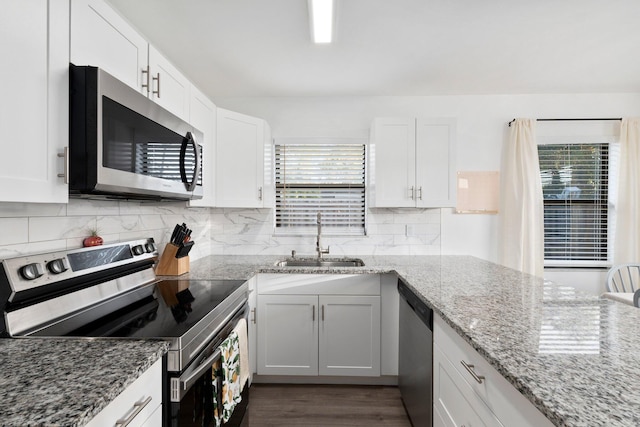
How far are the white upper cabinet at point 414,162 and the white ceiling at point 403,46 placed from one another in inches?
15.9

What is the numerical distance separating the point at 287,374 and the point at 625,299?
229 centimetres

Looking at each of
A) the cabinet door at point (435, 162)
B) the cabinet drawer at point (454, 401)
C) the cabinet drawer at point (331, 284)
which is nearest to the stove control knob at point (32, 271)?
the cabinet drawer at point (331, 284)

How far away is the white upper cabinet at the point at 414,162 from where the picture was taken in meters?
2.62

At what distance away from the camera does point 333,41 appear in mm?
2020

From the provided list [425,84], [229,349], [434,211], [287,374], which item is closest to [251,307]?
[287,374]

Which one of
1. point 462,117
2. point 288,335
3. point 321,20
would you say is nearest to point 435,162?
point 462,117

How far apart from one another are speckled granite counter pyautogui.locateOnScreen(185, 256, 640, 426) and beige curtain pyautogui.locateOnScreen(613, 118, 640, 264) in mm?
1726

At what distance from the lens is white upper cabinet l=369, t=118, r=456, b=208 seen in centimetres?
262

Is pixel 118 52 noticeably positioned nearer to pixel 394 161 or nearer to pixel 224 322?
pixel 224 322

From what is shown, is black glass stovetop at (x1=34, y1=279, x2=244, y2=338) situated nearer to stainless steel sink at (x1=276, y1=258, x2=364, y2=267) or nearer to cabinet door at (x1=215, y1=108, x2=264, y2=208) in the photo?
cabinet door at (x1=215, y1=108, x2=264, y2=208)

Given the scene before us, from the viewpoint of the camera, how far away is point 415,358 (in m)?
1.81

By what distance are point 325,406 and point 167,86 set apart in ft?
7.20

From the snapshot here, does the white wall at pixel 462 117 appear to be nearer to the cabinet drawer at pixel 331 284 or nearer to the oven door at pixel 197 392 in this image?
the cabinet drawer at pixel 331 284

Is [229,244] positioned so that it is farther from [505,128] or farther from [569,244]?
[569,244]
